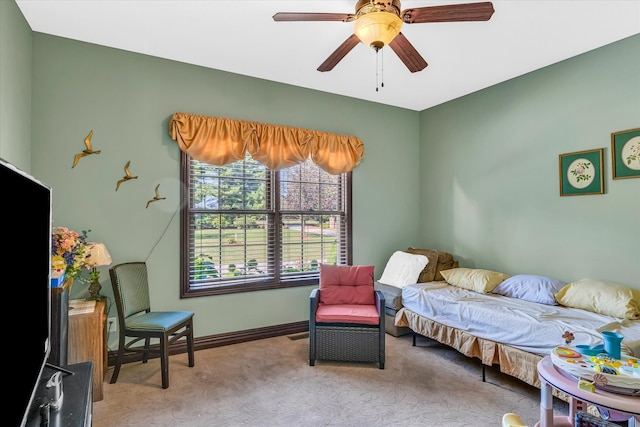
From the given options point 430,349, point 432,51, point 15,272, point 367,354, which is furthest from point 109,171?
point 430,349

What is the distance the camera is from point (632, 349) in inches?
82.2

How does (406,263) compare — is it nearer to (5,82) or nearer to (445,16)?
(445,16)

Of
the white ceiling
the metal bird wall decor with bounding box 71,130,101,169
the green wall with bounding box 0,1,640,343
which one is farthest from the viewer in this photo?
the metal bird wall decor with bounding box 71,130,101,169

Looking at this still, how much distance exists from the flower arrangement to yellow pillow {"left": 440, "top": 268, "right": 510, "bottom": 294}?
11.2ft

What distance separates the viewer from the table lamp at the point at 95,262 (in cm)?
264

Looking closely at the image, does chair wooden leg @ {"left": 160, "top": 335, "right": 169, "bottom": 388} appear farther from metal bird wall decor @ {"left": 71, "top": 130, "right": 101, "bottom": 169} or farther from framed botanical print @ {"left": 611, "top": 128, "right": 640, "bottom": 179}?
framed botanical print @ {"left": 611, "top": 128, "right": 640, "bottom": 179}

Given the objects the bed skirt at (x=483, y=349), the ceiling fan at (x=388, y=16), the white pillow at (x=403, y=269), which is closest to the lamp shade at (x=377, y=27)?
the ceiling fan at (x=388, y=16)

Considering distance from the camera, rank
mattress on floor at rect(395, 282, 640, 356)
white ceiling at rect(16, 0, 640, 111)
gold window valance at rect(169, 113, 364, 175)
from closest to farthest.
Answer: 1. mattress on floor at rect(395, 282, 640, 356)
2. white ceiling at rect(16, 0, 640, 111)
3. gold window valance at rect(169, 113, 364, 175)

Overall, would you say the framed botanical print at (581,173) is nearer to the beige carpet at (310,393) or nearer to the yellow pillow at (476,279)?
the yellow pillow at (476,279)

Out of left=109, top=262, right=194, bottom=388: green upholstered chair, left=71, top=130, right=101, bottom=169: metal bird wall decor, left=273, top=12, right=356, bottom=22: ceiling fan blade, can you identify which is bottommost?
left=109, top=262, right=194, bottom=388: green upholstered chair

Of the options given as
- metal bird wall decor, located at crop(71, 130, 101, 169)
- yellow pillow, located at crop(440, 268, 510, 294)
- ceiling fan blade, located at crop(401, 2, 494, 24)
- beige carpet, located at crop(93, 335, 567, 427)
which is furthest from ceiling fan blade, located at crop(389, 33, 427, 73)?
metal bird wall decor, located at crop(71, 130, 101, 169)

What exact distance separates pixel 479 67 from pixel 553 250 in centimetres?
195

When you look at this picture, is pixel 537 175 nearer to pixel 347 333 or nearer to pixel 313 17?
pixel 347 333

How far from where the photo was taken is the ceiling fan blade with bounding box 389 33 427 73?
223 centimetres
